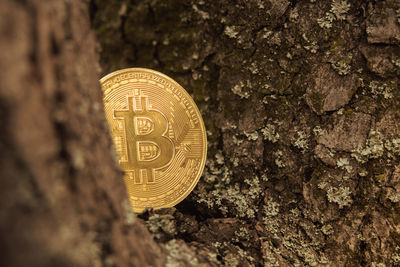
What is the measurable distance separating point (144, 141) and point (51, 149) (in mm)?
703

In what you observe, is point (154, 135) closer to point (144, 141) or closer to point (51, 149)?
point (144, 141)

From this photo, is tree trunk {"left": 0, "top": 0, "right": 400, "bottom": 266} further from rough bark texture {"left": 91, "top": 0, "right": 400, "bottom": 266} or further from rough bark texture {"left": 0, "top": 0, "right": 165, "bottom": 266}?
rough bark texture {"left": 0, "top": 0, "right": 165, "bottom": 266}

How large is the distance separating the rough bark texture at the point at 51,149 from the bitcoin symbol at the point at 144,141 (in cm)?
51

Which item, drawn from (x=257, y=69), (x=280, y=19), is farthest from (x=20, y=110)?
(x=280, y=19)

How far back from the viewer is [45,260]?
54 centimetres

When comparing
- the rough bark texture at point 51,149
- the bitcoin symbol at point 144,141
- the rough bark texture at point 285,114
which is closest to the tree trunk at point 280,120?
the rough bark texture at point 285,114

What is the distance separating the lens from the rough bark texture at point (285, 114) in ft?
3.85

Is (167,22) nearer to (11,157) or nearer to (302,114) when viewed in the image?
(302,114)

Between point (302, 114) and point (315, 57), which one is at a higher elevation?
point (315, 57)

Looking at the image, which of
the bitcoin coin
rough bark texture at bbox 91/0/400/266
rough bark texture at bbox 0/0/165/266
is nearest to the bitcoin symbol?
the bitcoin coin

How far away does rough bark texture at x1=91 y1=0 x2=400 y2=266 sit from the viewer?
117 centimetres

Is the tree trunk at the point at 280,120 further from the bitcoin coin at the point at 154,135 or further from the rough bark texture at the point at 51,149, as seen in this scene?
the rough bark texture at the point at 51,149

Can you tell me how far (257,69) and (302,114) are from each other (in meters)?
0.29

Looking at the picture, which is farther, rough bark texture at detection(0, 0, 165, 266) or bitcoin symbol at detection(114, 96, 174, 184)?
bitcoin symbol at detection(114, 96, 174, 184)
